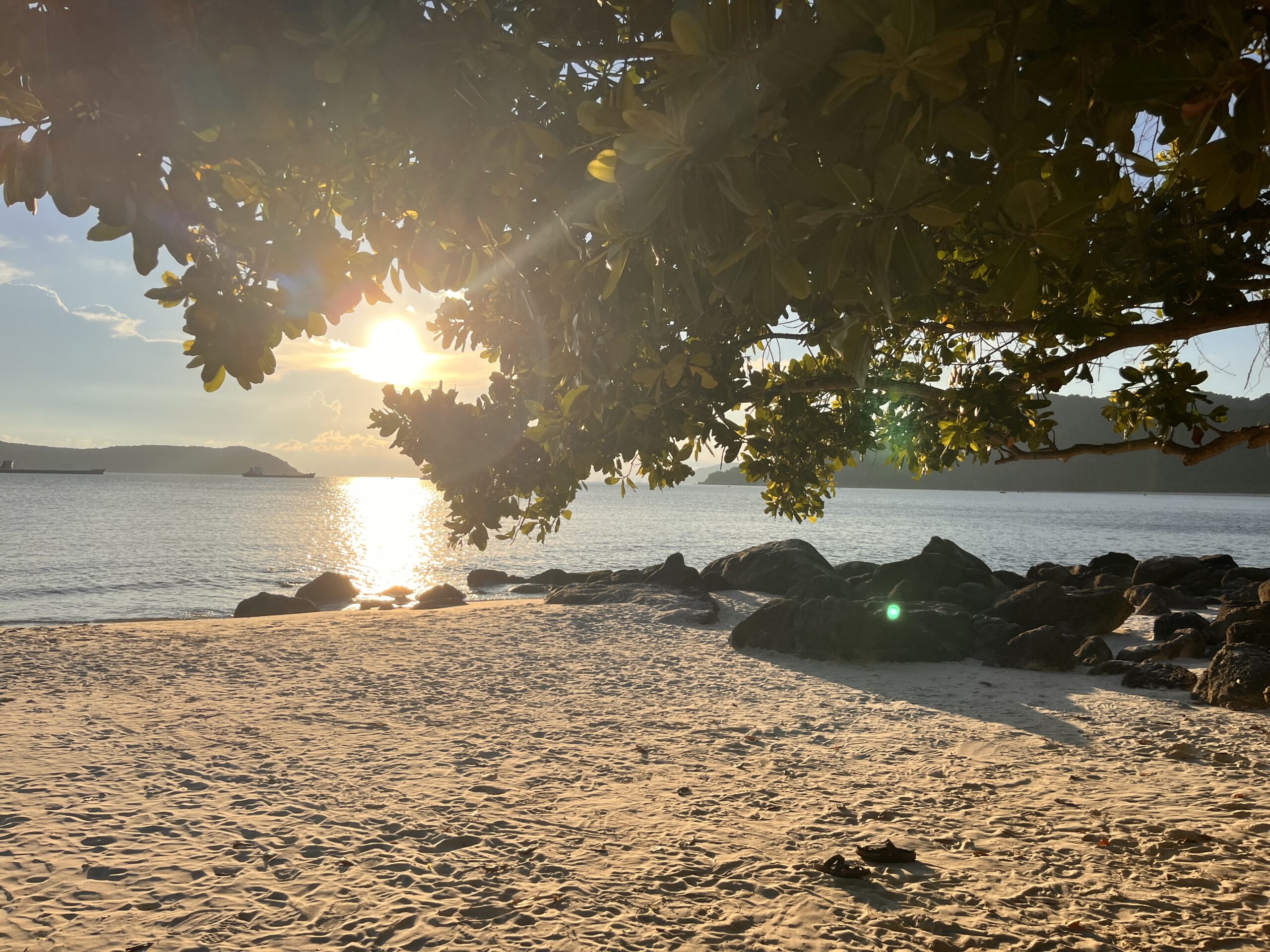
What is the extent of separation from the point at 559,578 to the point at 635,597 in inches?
509

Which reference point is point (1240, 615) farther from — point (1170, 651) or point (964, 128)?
point (964, 128)

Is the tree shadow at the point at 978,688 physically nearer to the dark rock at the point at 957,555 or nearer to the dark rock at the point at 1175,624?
the dark rock at the point at 1175,624

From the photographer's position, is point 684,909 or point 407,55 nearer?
point 407,55

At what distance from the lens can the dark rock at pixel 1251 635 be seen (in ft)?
35.7

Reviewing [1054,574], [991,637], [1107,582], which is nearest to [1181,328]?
[991,637]

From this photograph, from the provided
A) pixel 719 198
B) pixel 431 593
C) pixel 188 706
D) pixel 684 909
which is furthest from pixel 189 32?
pixel 431 593

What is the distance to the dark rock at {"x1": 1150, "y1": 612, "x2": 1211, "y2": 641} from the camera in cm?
1454

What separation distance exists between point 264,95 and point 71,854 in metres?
5.76

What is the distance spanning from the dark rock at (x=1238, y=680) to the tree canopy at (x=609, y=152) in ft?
26.6

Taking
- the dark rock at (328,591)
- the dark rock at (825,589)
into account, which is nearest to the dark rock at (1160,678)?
the dark rock at (825,589)

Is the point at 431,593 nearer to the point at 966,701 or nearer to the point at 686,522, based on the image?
the point at 966,701

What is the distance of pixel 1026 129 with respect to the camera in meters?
2.10

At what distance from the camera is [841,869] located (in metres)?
5.45

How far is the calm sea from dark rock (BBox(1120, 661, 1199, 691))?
2463cm
